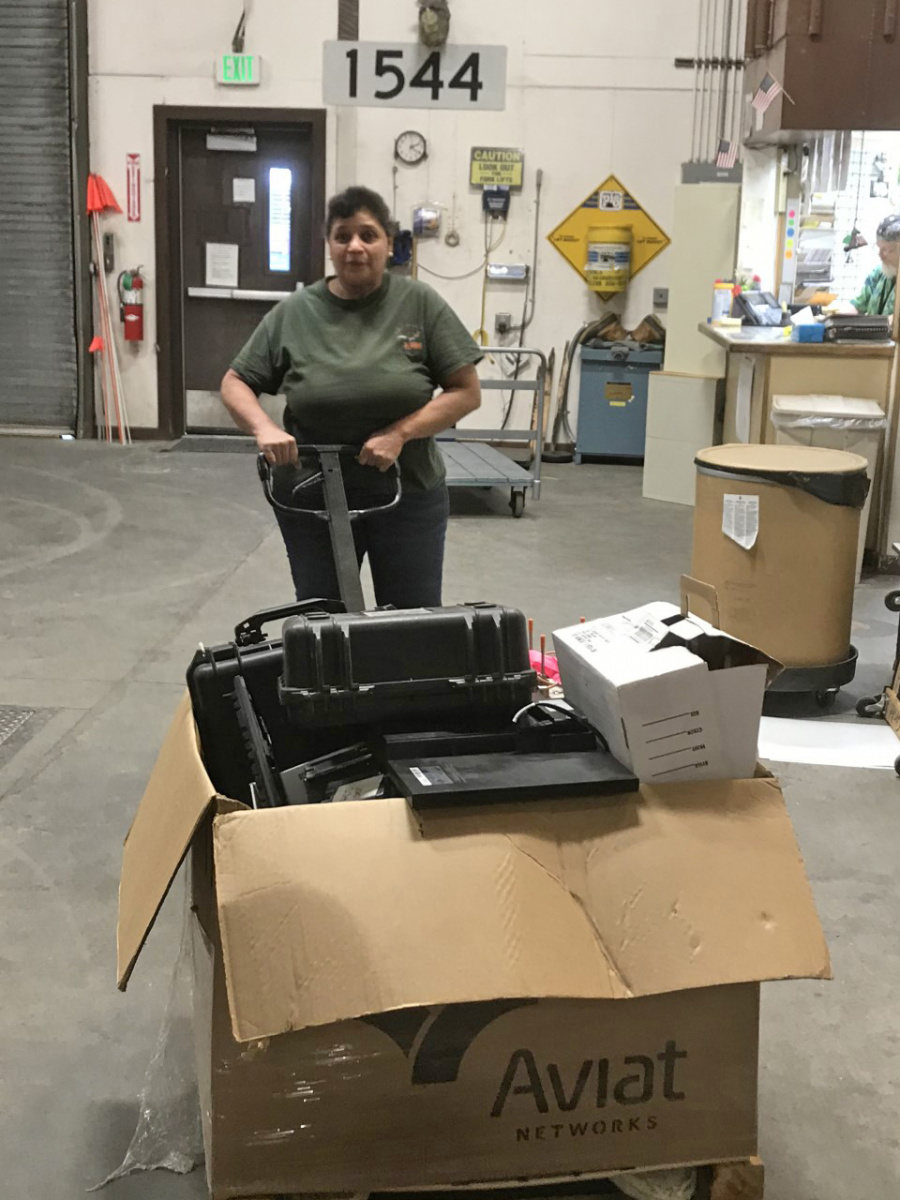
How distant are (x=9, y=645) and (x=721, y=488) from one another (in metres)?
2.37

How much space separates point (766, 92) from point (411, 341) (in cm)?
441

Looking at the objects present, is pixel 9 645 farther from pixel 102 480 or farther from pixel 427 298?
pixel 102 480

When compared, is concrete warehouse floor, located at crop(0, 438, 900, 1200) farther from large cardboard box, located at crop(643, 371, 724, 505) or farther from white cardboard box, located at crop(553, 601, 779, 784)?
white cardboard box, located at crop(553, 601, 779, 784)

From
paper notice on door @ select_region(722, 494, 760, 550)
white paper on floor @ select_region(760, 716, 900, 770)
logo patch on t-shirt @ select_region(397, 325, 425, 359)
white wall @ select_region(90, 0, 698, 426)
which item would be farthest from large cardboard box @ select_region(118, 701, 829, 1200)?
white wall @ select_region(90, 0, 698, 426)

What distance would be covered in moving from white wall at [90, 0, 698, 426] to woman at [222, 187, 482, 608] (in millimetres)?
5552

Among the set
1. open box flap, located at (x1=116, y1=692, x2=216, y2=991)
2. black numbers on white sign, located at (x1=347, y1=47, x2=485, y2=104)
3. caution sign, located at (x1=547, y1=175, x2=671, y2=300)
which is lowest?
open box flap, located at (x1=116, y1=692, x2=216, y2=991)

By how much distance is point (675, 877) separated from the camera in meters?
1.58

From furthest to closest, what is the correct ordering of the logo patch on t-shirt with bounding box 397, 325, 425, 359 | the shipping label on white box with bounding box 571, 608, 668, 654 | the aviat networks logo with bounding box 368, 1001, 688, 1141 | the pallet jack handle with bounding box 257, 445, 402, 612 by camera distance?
the logo patch on t-shirt with bounding box 397, 325, 425, 359 → the pallet jack handle with bounding box 257, 445, 402, 612 → the shipping label on white box with bounding box 571, 608, 668, 654 → the aviat networks logo with bounding box 368, 1001, 688, 1141

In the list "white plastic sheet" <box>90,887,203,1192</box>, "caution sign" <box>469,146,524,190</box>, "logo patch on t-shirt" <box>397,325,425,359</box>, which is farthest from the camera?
"caution sign" <box>469,146,524,190</box>

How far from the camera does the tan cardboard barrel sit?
12.0ft

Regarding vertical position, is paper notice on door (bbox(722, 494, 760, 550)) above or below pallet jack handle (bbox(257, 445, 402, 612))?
below

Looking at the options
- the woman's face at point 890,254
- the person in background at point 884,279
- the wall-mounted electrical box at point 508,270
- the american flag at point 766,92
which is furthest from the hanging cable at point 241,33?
the woman's face at point 890,254

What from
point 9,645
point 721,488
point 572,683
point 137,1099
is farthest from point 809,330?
point 137,1099

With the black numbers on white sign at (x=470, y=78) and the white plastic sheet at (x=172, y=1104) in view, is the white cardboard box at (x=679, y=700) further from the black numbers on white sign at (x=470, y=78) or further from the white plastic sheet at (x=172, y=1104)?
the black numbers on white sign at (x=470, y=78)
